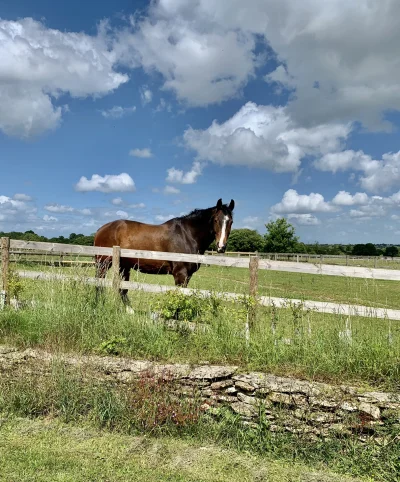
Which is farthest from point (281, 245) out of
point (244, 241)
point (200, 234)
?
point (200, 234)

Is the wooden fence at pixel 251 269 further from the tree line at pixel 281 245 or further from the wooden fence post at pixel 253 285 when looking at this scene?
the tree line at pixel 281 245

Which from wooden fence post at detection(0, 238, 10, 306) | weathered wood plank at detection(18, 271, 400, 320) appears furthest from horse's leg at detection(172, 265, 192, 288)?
wooden fence post at detection(0, 238, 10, 306)

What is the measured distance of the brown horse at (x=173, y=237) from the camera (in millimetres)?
7531

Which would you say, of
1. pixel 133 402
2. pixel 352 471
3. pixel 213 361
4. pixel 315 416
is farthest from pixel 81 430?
pixel 352 471

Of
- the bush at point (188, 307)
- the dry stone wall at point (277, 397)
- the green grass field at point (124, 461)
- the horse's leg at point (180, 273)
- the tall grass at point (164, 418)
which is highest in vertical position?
the horse's leg at point (180, 273)

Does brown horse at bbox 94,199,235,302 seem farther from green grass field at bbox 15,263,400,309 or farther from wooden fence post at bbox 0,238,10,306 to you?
wooden fence post at bbox 0,238,10,306

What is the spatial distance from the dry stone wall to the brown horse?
312 cm

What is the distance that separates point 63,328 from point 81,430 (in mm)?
1532

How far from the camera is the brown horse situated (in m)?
7.53

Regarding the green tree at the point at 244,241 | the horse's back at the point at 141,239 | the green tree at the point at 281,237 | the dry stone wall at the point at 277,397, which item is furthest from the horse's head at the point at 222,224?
the green tree at the point at 244,241

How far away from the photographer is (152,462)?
3.46 metres

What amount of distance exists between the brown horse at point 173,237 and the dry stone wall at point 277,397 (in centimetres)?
312

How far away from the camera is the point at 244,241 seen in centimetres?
8825

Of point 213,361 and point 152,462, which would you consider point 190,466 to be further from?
point 213,361
